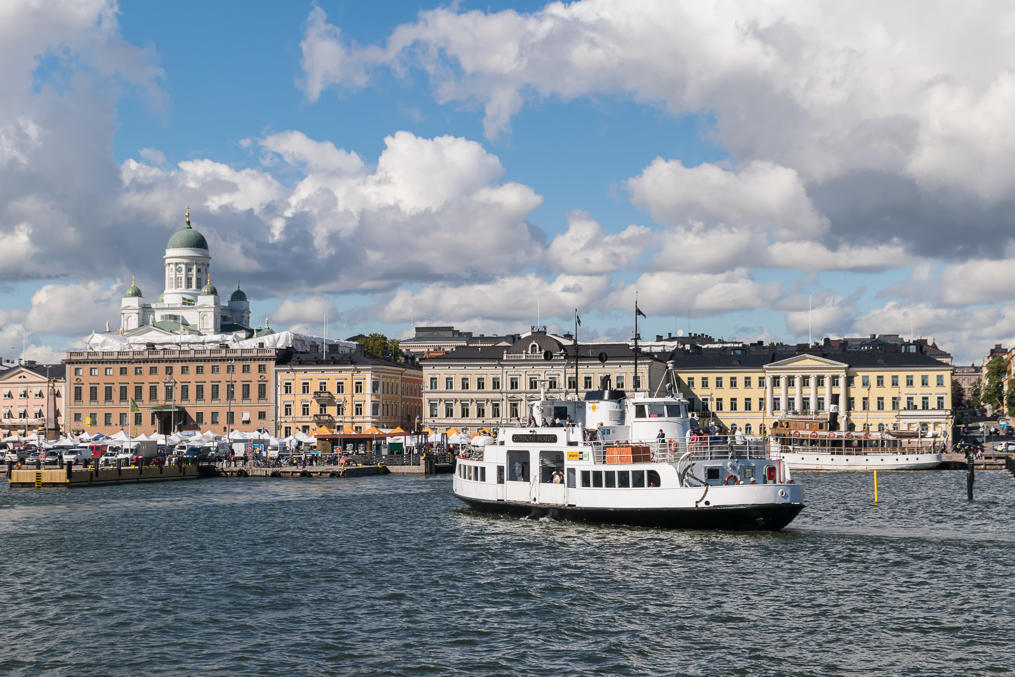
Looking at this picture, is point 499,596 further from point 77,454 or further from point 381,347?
point 381,347

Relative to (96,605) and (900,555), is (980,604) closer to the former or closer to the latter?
(900,555)

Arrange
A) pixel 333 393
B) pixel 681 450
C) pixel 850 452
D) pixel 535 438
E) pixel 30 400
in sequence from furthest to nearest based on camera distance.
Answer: pixel 30 400 → pixel 333 393 → pixel 850 452 → pixel 535 438 → pixel 681 450

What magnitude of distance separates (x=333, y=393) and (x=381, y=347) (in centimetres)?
2906

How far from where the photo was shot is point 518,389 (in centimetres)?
15225

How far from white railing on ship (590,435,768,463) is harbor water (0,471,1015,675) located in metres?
3.28

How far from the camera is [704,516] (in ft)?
173

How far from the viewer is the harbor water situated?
30812 mm

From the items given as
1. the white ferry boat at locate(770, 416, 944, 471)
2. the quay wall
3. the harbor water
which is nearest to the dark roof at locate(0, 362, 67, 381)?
the quay wall

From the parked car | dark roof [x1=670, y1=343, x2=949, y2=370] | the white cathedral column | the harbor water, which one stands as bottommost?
the harbor water

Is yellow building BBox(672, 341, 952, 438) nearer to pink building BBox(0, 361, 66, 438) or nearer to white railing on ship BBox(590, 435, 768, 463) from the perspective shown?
pink building BBox(0, 361, 66, 438)

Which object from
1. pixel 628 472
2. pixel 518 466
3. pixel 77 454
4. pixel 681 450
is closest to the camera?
pixel 628 472

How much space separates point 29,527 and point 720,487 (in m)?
33.7

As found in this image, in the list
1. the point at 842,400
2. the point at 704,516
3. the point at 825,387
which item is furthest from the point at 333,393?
the point at 704,516

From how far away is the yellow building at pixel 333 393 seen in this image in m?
154
